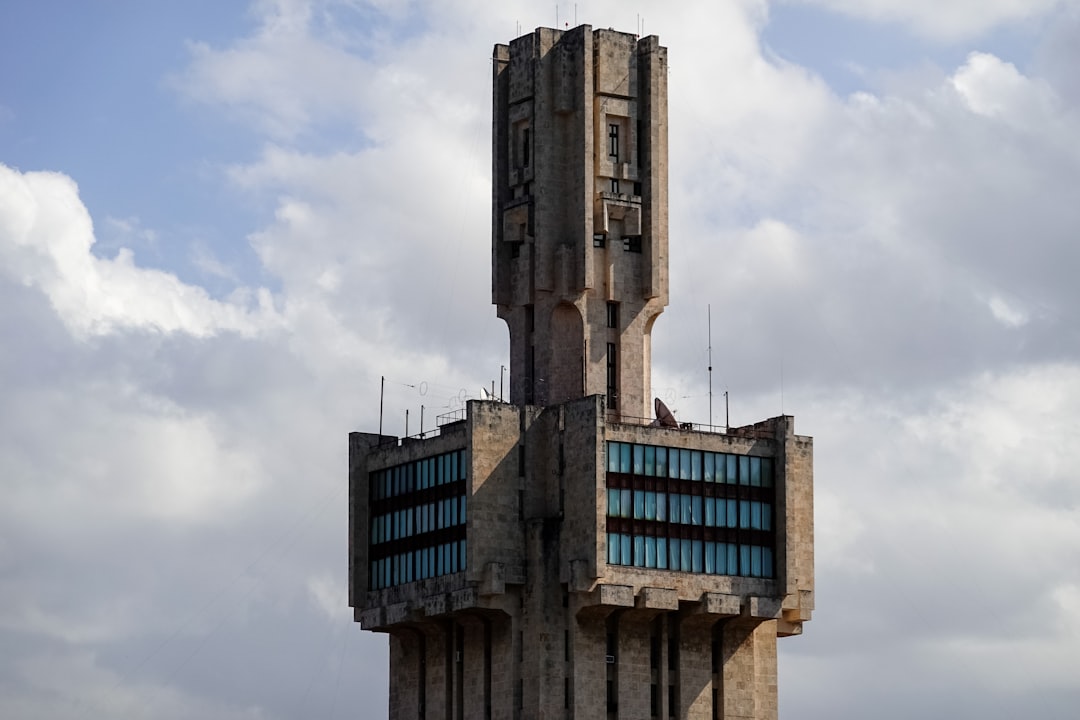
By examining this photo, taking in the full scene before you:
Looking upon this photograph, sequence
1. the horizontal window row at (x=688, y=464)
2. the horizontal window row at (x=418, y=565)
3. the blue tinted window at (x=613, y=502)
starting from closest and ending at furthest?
1. the blue tinted window at (x=613, y=502)
2. the horizontal window row at (x=688, y=464)
3. the horizontal window row at (x=418, y=565)

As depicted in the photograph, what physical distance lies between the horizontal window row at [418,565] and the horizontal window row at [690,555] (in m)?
9.43

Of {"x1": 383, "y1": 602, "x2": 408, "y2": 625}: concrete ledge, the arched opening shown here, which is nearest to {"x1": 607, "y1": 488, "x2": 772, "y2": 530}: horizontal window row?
the arched opening

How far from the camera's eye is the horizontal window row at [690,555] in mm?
176375

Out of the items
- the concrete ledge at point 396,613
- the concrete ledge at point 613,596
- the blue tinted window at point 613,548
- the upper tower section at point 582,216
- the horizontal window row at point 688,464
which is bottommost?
the concrete ledge at point 613,596

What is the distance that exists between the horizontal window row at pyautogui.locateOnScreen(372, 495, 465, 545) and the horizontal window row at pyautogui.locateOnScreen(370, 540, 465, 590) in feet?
3.87

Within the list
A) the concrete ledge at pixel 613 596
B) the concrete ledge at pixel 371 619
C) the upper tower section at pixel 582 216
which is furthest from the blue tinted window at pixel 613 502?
the concrete ledge at pixel 371 619

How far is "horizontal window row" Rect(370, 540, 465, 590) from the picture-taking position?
17925 cm

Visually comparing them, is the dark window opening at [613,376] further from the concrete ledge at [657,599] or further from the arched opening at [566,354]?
the concrete ledge at [657,599]

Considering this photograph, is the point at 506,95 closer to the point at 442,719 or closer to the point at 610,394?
the point at 610,394

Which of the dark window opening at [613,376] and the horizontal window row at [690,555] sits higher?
the dark window opening at [613,376]

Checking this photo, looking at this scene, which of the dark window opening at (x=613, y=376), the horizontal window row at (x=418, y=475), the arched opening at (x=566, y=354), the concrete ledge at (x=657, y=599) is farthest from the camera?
the dark window opening at (x=613, y=376)

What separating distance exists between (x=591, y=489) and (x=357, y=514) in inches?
713

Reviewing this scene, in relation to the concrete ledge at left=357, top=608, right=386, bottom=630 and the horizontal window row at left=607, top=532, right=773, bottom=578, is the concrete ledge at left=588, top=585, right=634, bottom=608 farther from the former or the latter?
the concrete ledge at left=357, top=608, right=386, bottom=630

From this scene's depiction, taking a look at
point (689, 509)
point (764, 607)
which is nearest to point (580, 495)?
point (689, 509)
